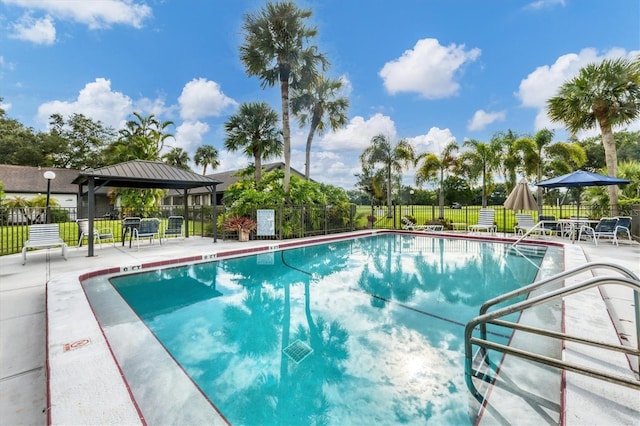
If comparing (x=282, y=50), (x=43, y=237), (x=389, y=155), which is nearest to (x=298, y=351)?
(x=43, y=237)

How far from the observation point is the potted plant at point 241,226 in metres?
10.9

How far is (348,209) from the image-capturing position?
1434cm

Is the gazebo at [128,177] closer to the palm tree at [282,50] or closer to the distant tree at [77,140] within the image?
the palm tree at [282,50]

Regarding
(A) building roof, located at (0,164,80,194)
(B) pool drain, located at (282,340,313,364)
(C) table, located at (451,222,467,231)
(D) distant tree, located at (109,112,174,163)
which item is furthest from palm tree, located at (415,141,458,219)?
(A) building roof, located at (0,164,80,194)

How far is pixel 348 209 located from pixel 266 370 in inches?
470

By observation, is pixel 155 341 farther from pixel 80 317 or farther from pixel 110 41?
pixel 110 41

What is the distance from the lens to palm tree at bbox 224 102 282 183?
12984 millimetres

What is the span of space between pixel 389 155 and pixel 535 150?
841 centimetres

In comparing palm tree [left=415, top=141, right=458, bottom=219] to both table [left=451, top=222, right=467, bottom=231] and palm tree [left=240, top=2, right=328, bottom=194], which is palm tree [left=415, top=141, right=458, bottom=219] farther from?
palm tree [left=240, top=2, right=328, bottom=194]

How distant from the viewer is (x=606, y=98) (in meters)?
10.8

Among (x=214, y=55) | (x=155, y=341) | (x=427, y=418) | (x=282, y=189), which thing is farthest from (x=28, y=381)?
(x=214, y=55)

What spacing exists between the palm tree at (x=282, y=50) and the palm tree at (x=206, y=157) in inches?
1062

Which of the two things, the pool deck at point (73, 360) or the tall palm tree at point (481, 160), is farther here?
the tall palm tree at point (481, 160)

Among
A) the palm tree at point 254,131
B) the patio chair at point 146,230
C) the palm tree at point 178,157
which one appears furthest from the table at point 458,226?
the palm tree at point 178,157
